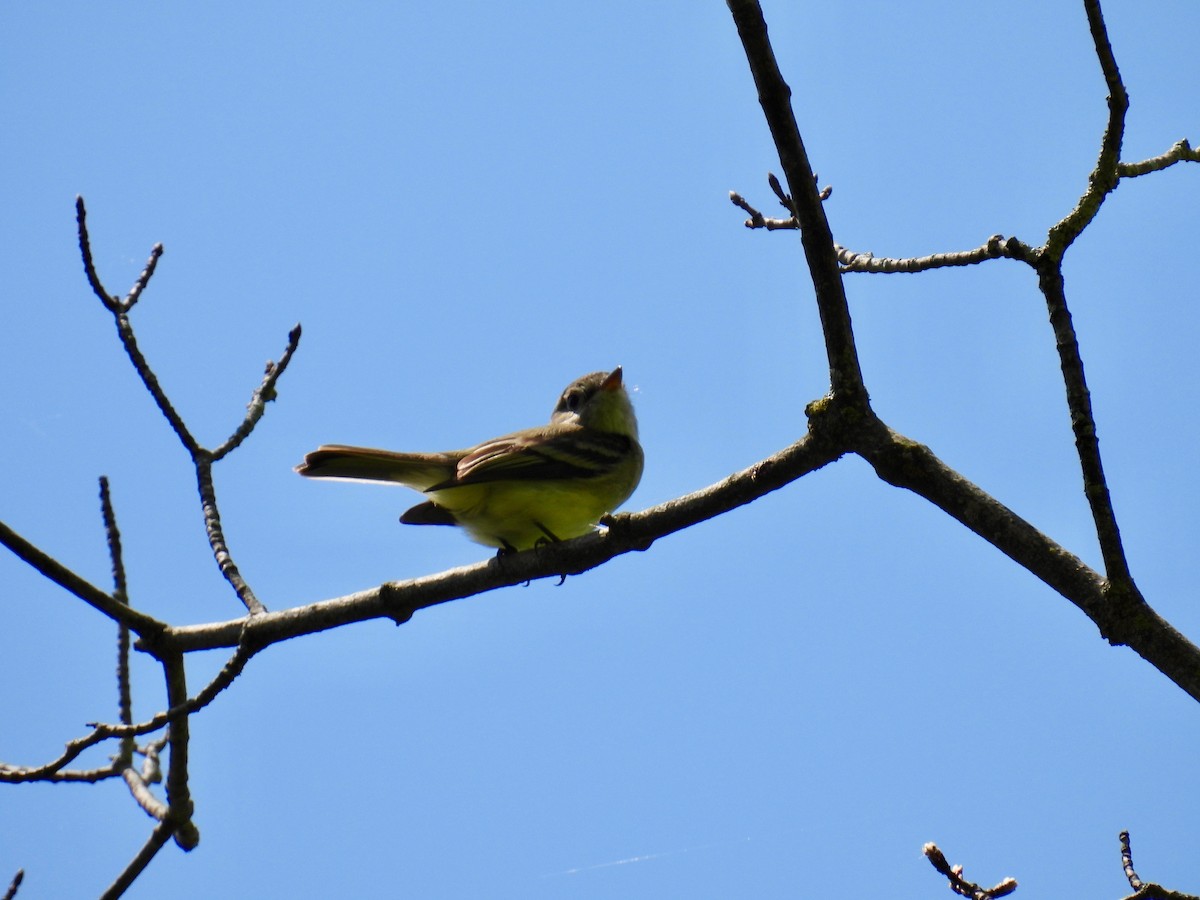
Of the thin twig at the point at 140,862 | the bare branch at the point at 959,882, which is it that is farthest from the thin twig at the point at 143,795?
the bare branch at the point at 959,882

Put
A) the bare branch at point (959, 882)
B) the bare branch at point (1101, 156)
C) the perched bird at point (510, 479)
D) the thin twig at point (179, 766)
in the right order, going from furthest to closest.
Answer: the perched bird at point (510, 479) < the thin twig at point (179, 766) < the bare branch at point (959, 882) < the bare branch at point (1101, 156)

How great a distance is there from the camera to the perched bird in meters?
6.12

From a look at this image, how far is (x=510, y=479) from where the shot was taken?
6.09 meters

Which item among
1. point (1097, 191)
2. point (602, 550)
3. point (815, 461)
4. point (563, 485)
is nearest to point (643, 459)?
point (563, 485)

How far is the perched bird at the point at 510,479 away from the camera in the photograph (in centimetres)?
612

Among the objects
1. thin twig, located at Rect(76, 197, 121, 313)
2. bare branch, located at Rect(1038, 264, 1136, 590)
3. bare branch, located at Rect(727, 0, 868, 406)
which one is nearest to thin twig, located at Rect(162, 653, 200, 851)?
thin twig, located at Rect(76, 197, 121, 313)

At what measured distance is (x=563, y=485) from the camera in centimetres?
624

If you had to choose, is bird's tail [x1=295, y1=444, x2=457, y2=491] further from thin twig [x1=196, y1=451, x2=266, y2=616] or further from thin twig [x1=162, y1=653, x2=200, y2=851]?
thin twig [x1=162, y1=653, x2=200, y2=851]

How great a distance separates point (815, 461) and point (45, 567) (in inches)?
109

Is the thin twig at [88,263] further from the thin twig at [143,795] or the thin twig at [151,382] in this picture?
the thin twig at [143,795]

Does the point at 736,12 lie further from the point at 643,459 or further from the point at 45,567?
the point at 643,459

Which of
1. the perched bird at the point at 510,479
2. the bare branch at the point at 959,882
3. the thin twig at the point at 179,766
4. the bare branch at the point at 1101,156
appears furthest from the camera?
the perched bird at the point at 510,479

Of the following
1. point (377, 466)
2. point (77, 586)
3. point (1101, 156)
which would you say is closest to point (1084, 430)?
point (1101, 156)

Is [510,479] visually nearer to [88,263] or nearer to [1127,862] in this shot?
[88,263]
